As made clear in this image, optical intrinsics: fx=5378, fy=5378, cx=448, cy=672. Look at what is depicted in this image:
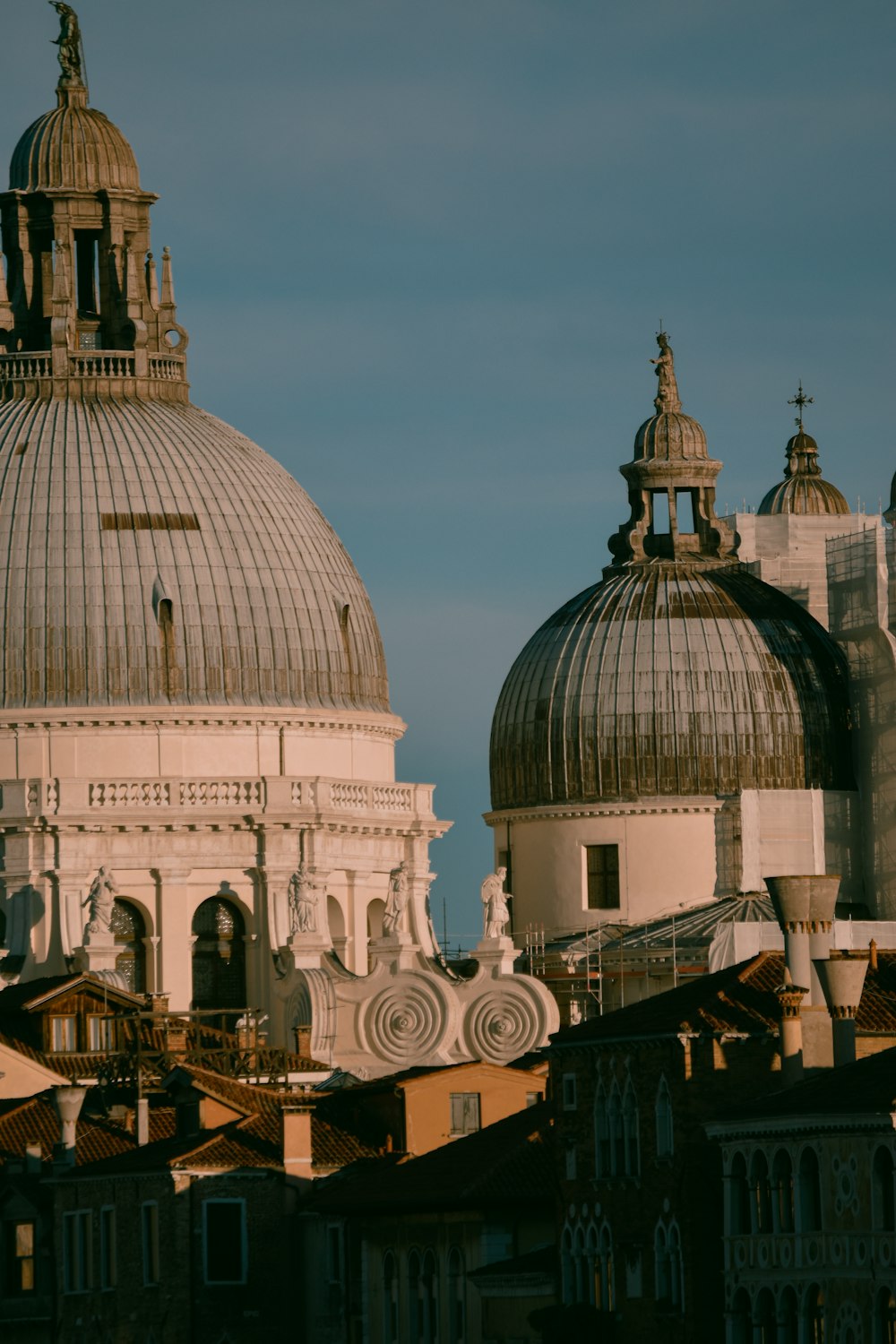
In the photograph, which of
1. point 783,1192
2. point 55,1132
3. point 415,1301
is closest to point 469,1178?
point 415,1301

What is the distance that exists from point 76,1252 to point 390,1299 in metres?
7.24

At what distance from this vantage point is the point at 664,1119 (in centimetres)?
7775

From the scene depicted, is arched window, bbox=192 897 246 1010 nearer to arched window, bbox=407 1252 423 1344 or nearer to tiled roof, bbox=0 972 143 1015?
tiled roof, bbox=0 972 143 1015

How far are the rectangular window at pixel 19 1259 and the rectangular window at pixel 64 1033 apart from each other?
46.7ft

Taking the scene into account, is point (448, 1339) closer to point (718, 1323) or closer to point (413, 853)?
point (718, 1323)

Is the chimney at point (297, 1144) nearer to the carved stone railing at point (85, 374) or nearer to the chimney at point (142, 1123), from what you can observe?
the chimney at point (142, 1123)

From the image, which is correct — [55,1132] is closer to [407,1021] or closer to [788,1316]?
[407,1021]

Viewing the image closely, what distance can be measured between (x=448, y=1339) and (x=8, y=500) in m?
41.9

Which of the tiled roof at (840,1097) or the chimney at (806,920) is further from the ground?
the chimney at (806,920)

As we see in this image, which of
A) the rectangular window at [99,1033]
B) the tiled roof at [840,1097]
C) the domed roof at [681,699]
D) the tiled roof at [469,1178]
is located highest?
the domed roof at [681,699]

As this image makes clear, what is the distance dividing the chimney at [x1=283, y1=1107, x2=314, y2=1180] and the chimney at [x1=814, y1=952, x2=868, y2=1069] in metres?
12.9

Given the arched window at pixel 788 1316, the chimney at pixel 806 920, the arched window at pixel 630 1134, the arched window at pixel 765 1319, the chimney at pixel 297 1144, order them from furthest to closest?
the chimney at pixel 297 1144
the chimney at pixel 806 920
the arched window at pixel 630 1134
the arched window at pixel 765 1319
the arched window at pixel 788 1316

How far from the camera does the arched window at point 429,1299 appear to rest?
8206 centimetres

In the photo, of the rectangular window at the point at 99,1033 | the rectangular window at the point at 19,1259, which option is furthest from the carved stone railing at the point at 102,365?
the rectangular window at the point at 19,1259
